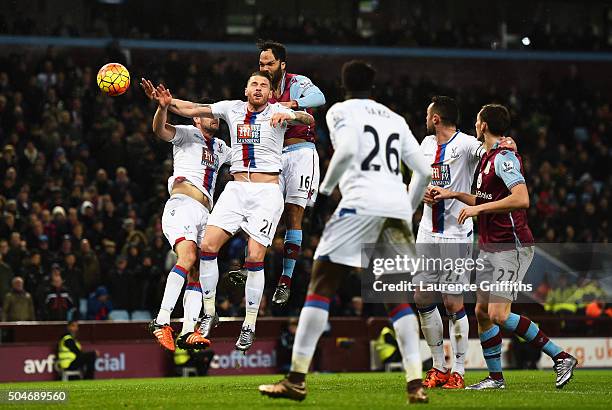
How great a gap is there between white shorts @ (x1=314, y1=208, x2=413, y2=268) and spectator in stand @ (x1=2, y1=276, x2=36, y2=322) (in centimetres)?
1226

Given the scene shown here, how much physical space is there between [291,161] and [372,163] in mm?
4323

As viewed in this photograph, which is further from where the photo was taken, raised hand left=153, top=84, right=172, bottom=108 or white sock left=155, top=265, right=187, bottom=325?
white sock left=155, top=265, right=187, bottom=325

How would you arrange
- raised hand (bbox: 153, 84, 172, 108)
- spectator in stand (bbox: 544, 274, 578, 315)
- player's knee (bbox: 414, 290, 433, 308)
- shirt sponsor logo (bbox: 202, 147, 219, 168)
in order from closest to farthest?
1. raised hand (bbox: 153, 84, 172, 108)
2. player's knee (bbox: 414, 290, 433, 308)
3. shirt sponsor logo (bbox: 202, 147, 219, 168)
4. spectator in stand (bbox: 544, 274, 578, 315)

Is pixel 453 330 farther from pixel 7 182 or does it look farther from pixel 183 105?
pixel 7 182

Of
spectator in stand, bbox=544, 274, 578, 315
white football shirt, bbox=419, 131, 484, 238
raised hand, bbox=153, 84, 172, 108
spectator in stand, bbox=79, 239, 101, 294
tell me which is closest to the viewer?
raised hand, bbox=153, 84, 172, 108

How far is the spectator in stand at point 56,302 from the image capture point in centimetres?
2097

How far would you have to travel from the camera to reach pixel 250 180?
12797mm

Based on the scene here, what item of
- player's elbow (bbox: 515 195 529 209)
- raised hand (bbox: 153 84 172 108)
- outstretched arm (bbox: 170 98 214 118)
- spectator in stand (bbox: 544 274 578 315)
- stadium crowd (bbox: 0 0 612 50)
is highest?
stadium crowd (bbox: 0 0 612 50)

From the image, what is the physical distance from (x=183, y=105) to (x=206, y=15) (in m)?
22.5

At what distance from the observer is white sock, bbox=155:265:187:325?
12.8 metres

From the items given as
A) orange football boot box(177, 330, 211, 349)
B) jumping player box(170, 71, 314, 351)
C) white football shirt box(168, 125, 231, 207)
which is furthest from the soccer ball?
orange football boot box(177, 330, 211, 349)

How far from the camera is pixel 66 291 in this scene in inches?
835

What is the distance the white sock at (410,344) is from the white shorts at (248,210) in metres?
3.36

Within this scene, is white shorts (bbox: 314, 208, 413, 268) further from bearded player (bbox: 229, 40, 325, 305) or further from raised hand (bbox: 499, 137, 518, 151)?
bearded player (bbox: 229, 40, 325, 305)
